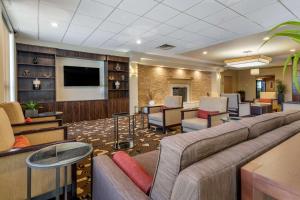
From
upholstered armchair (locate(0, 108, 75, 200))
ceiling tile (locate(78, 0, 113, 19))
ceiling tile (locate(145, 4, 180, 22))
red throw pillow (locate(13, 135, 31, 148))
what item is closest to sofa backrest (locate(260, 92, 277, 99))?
ceiling tile (locate(145, 4, 180, 22))

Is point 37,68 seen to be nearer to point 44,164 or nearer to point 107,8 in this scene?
point 107,8

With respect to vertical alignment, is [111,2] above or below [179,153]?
above

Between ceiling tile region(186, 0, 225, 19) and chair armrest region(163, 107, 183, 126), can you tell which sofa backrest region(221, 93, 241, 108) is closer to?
chair armrest region(163, 107, 183, 126)

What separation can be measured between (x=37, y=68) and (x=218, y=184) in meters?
5.70

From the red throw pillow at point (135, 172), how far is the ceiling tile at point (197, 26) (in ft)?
11.2

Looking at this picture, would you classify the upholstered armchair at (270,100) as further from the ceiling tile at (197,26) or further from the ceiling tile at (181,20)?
the ceiling tile at (181,20)

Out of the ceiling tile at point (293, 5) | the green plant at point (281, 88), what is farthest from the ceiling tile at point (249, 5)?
the green plant at point (281, 88)

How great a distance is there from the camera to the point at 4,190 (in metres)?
1.32

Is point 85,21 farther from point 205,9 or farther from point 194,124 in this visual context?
point 194,124

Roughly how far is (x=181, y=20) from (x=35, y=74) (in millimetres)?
4360

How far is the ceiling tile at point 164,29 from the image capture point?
381 cm

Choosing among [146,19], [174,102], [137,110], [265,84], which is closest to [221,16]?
[146,19]

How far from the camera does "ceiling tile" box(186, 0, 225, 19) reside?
2788mm

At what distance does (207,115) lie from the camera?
347cm
